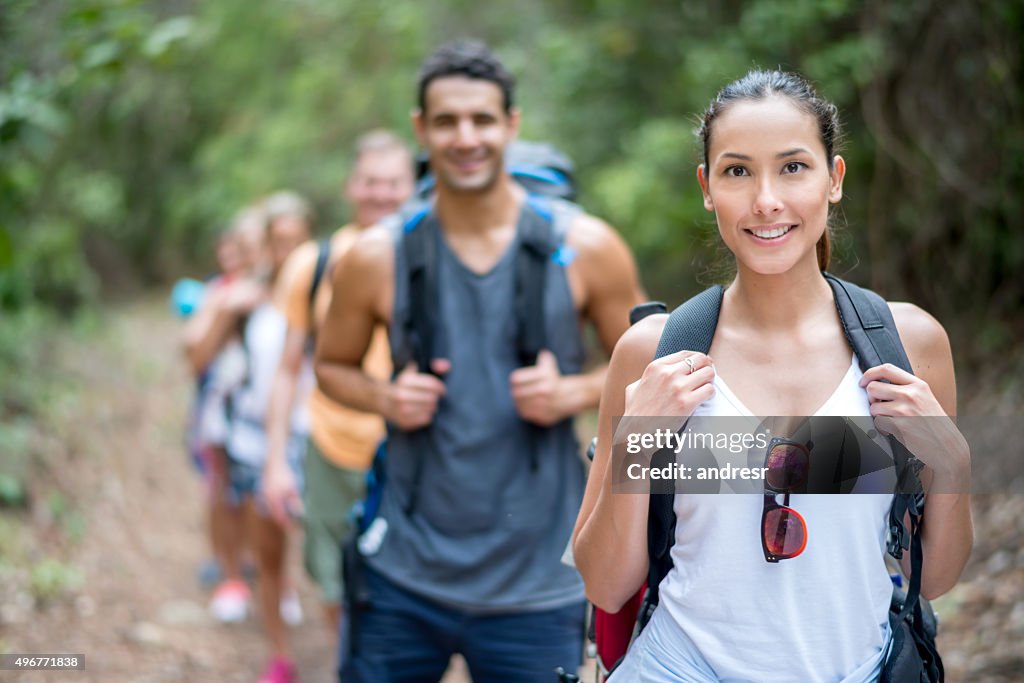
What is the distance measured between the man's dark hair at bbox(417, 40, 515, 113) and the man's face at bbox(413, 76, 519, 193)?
0.02 m

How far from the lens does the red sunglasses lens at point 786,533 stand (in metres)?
1.96

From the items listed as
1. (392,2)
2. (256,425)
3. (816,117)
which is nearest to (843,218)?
(816,117)

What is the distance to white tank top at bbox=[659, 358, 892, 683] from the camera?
2000 mm

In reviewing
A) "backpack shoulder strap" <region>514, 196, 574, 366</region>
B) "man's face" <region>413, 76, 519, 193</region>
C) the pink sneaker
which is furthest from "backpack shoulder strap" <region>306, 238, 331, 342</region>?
"backpack shoulder strap" <region>514, 196, 574, 366</region>

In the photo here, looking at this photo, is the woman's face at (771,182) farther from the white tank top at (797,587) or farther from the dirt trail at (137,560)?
the dirt trail at (137,560)

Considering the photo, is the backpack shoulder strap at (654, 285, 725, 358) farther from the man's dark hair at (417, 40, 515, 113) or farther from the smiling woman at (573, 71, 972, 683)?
the man's dark hair at (417, 40, 515, 113)

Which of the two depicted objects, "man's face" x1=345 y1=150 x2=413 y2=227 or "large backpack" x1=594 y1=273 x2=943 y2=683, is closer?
"large backpack" x1=594 y1=273 x2=943 y2=683

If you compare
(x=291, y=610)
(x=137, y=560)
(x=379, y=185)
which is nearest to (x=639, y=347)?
(x=379, y=185)

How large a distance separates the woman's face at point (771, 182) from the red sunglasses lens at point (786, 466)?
360 mm

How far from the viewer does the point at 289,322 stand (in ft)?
16.9

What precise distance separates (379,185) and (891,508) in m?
3.56

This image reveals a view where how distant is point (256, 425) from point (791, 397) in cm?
476

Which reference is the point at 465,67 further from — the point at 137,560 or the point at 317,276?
the point at 137,560

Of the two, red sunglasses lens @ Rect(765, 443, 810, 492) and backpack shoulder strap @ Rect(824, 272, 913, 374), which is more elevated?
backpack shoulder strap @ Rect(824, 272, 913, 374)
